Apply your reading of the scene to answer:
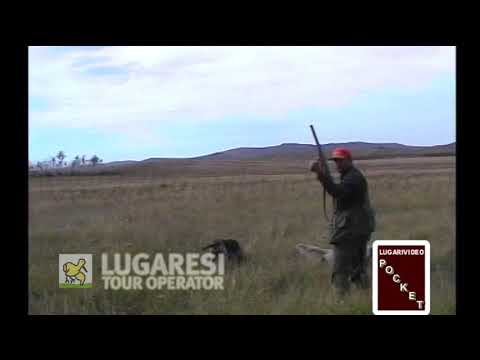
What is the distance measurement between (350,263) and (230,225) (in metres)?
2.18

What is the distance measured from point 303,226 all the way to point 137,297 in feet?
9.02

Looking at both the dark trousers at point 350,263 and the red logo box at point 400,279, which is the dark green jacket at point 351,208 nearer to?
the dark trousers at point 350,263

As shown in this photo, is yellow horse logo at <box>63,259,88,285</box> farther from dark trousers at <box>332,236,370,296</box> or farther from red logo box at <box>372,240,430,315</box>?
red logo box at <box>372,240,430,315</box>

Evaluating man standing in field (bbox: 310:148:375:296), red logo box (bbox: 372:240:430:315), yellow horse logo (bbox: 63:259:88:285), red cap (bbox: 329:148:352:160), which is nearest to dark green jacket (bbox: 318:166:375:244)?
man standing in field (bbox: 310:148:375:296)

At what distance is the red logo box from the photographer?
6363 millimetres

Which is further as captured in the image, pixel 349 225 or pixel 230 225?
pixel 230 225

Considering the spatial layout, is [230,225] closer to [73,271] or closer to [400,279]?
[73,271]

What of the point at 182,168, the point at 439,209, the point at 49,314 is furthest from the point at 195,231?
the point at 439,209

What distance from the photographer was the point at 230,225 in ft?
27.7

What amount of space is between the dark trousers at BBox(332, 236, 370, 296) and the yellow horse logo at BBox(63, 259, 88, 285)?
2684 millimetres

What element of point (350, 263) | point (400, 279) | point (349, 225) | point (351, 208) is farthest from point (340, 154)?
point (400, 279)

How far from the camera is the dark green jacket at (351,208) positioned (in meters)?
6.54

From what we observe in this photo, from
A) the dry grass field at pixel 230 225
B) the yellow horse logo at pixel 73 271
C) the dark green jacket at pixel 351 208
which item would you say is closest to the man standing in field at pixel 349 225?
the dark green jacket at pixel 351 208

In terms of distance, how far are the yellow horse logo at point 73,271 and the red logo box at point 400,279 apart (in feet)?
9.99
